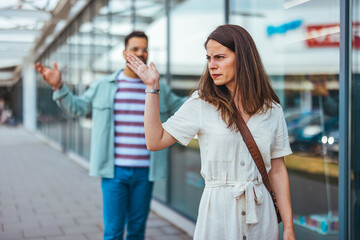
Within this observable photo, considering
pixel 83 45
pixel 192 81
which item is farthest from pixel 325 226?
pixel 83 45

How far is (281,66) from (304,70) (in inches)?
64.6

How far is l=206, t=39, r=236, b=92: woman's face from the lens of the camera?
5.85 ft

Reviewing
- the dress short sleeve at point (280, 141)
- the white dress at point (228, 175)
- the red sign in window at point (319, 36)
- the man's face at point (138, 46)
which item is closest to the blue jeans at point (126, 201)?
the man's face at point (138, 46)

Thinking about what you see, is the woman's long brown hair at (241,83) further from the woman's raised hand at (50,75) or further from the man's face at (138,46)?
the woman's raised hand at (50,75)

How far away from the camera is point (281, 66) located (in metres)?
6.34

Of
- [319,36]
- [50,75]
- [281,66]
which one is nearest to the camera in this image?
[50,75]

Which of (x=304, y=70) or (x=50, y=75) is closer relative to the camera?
(x=50, y=75)

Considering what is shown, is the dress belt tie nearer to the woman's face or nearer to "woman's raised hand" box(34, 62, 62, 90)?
the woman's face

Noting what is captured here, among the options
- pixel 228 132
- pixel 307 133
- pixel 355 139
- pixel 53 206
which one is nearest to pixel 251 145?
pixel 228 132

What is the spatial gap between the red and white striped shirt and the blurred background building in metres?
1.29

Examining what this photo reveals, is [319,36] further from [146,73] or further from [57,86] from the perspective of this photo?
[146,73]

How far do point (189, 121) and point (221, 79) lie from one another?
22 cm

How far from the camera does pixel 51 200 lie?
19.3 ft

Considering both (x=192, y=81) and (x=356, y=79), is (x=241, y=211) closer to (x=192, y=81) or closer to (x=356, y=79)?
(x=356, y=79)
